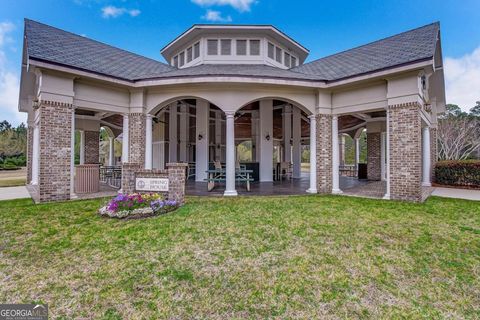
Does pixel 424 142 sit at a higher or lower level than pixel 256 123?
lower

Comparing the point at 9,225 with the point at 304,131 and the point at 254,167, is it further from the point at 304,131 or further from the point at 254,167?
the point at 304,131

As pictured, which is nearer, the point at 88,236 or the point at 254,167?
the point at 88,236

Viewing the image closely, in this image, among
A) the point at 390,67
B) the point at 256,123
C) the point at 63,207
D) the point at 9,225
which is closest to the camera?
the point at 9,225

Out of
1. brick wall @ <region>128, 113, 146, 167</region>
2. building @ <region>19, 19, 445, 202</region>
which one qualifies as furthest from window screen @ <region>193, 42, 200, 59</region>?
brick wall @ <region>128, 113, 146, 167</region>

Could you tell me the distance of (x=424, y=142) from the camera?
11359mm

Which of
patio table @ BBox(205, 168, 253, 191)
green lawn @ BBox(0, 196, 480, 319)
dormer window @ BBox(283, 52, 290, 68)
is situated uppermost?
dormer window @ BBox(283, 52, 290, 68)

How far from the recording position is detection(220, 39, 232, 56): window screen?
12078mm

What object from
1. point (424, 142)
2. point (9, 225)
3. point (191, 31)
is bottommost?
point (9, 225)

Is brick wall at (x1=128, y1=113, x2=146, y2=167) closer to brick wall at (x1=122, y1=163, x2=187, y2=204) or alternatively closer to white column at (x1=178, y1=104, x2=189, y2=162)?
brick wall at (x1=122, y1=163, x2=187, y2=204)

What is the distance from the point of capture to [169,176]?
664 centimetres

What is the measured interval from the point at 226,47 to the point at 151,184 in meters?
8.42

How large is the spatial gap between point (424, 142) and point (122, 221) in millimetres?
12898

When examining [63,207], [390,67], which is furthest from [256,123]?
[63,207]

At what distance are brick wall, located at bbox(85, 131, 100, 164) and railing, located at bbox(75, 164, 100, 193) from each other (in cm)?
635
